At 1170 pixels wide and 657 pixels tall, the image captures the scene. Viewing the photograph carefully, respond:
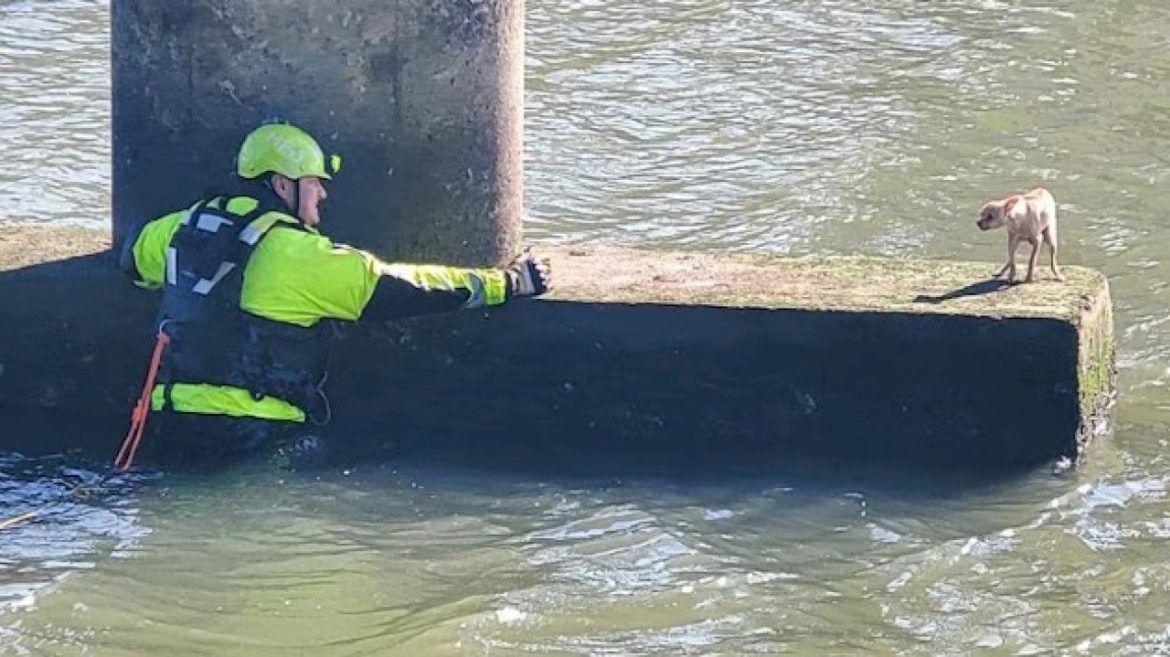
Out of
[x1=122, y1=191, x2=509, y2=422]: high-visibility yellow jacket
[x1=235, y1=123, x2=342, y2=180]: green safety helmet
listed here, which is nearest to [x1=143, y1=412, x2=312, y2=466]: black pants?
[x1=122, y1=191, x2=509, y2=422]: high-visibility yellow jacket

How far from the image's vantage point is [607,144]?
40.9 feet

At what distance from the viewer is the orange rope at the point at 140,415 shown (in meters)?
7.67

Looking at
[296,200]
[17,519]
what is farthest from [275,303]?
[17,519]

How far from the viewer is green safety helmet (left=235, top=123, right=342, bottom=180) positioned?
7516 millimetres

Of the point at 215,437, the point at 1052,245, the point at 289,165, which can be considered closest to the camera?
the point at 289,165

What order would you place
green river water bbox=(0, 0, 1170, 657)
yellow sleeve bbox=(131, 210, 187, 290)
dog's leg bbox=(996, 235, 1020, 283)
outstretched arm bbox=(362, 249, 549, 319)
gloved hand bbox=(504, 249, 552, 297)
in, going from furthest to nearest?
dog's leg bbox=(996, 235, 1020, 283) → gloved hand bbox=(504, 249, 552, 297) → yellow sleeve bbox=(131, 210, 187, 290) → outstretched arm bbox=(362, 249, 549, 319) → green river water bbox=(0, 0, 1170, 657)

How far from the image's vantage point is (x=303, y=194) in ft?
24.9

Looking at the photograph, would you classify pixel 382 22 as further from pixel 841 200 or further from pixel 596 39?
pixel 596 39

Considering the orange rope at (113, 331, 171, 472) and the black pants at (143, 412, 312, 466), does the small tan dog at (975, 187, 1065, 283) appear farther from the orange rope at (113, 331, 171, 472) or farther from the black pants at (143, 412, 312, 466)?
the orange rope at (113, 331, 171, 472)

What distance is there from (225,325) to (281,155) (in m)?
0.61

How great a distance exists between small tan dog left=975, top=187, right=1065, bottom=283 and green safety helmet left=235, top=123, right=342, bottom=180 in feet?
7.68

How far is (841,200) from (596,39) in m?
3.54

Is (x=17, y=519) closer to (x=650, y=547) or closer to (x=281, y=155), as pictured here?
(x=281, y=155)

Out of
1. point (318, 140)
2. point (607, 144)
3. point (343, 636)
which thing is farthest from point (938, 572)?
point (607, 144)
